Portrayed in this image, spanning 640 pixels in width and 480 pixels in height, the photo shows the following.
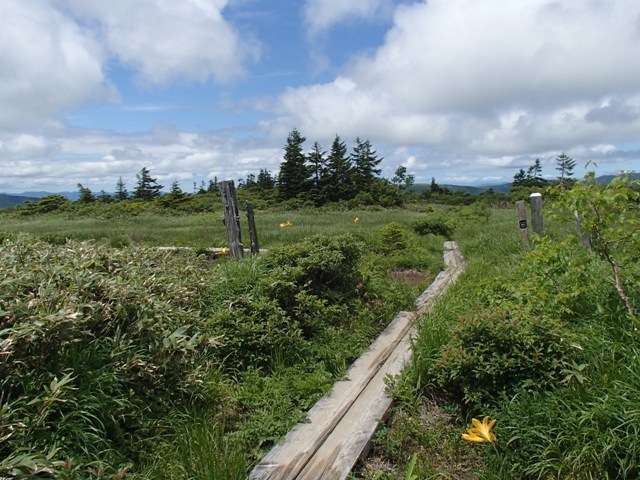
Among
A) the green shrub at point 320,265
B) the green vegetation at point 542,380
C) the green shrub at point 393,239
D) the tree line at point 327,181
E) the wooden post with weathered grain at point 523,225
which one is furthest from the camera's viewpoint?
the tree line at point 327,181

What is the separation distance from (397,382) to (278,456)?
1318mm

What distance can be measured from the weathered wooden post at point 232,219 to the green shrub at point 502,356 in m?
5.29

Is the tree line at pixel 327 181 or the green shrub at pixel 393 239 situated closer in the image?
the green shrub at pixel 393 239

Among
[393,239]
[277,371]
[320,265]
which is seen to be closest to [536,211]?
[393,239]

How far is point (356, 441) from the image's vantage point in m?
2.93

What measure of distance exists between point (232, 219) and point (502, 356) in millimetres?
5894

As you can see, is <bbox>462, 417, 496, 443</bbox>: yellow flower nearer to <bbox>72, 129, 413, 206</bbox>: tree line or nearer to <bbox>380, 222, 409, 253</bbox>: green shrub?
<bbox>380, 222, 409, 253</bbox>: green shrub

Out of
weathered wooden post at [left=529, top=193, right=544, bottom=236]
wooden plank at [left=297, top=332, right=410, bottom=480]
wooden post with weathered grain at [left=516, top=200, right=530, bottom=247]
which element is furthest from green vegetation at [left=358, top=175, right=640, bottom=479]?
wooden post with weathered grain at [left=516, top=200, right=530, bottom=247]

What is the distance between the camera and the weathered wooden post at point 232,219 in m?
8.05

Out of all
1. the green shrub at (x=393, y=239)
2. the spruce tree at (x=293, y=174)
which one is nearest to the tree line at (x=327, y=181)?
the spruce tree at (x=293, y=174)

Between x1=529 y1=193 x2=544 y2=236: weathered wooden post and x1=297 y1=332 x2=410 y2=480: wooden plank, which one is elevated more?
x1=529 y1=193 x2=544 y2=236: weathered wooden post

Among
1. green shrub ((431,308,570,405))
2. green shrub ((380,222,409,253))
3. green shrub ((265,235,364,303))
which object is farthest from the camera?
green shrub ((380,222,409,253))

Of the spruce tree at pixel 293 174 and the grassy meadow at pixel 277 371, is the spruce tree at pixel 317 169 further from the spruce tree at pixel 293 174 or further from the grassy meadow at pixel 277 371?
the grassy meadow at pixel 277 371

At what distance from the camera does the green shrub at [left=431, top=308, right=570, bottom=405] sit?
10.3ft
